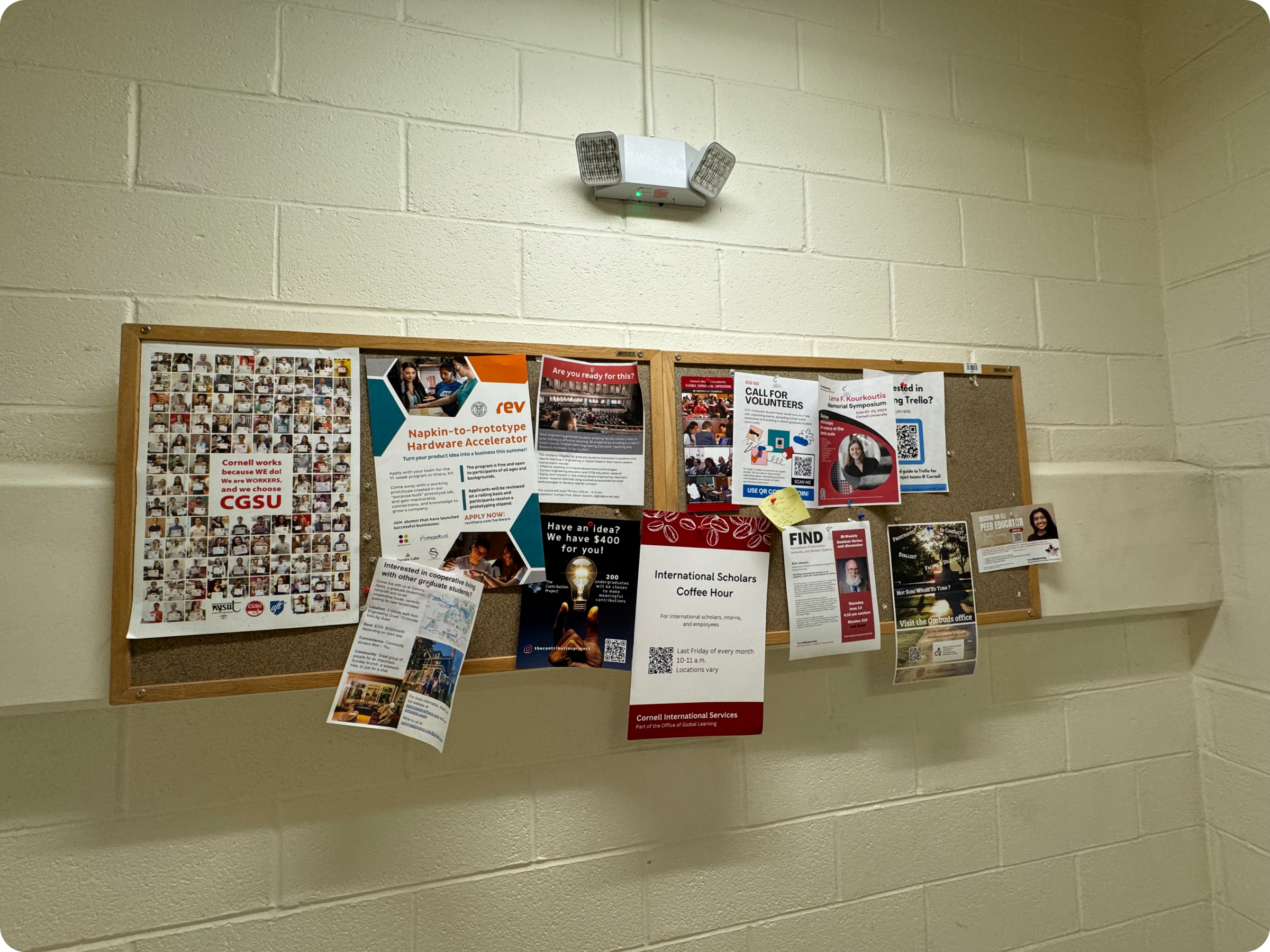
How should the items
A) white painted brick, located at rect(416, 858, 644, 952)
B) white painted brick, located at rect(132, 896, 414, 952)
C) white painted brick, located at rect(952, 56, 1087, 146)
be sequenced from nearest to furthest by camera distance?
white painted brick, located at rect(132, 896, 414, 952) → white painted brick, located at rect(416, 858, 644, 952) → white painted brick, located at rect(952, 56, 1087, 146)

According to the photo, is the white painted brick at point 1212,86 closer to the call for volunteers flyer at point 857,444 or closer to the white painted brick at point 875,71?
the white painted brick at point 875,71

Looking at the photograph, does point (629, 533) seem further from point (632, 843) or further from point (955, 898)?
point (955, 898)

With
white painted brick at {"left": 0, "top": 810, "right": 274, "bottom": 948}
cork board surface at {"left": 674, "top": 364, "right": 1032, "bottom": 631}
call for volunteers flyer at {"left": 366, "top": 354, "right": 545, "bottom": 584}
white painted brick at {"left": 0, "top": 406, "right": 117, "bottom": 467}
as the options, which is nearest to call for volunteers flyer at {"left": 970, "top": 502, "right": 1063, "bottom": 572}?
cork board surface at {"left": 674, "top": 364, "right": 1032, "bottom": 631}

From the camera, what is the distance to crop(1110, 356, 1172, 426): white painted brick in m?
1.72

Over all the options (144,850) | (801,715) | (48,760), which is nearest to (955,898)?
(801,715)

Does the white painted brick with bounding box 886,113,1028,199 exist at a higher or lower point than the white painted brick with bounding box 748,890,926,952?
higher

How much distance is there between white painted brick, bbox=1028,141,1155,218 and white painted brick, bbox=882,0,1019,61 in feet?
0.87

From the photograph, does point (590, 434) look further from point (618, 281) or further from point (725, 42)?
point (725, 42)

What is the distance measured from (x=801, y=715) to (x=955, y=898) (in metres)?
0.57

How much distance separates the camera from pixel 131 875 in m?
1.13

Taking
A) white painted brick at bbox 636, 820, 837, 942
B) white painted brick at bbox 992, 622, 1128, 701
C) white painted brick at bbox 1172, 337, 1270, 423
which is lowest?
white painted brick at bbox 636, 820, 837, 942

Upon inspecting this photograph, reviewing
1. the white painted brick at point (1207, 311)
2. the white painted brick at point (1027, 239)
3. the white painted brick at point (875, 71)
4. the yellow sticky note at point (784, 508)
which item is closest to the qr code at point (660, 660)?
the yellow sticky note at point (784, 508)

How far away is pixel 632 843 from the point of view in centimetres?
136

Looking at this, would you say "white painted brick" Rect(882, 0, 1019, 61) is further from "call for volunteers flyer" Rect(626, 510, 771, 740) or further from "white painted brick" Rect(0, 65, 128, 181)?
"white painted brick" Rect(0, 65, 128, 181)
